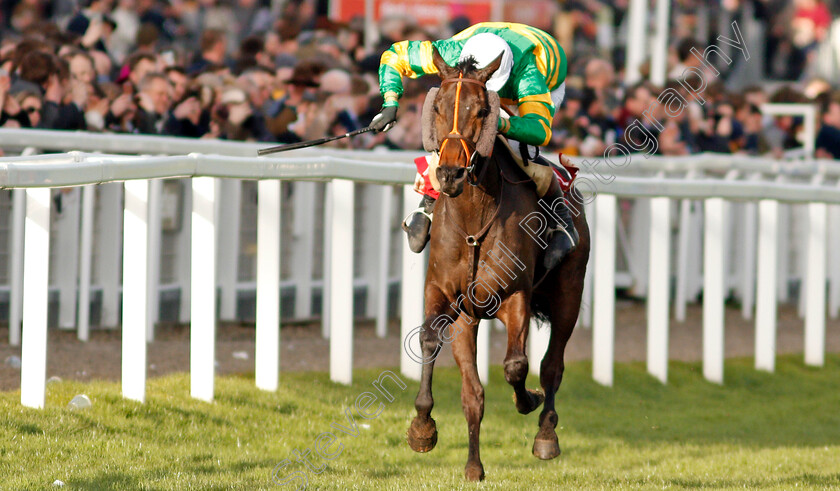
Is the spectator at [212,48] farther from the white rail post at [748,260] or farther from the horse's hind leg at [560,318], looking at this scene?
the horse's hind leg at [560,318]

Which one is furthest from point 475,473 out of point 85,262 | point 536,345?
point 85,262

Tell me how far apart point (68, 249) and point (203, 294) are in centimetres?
213

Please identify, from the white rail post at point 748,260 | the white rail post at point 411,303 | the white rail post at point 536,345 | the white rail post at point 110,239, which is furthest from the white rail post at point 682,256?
the white rail post at point 110,239

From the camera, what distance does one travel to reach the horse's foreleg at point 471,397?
17.7ft

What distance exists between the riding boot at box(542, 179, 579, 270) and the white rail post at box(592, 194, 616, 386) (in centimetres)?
259

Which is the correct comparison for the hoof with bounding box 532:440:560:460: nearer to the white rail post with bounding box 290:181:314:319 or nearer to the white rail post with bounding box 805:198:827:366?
the white rail post with bounding box 290:181:314:319

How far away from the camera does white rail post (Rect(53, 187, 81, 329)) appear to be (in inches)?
319

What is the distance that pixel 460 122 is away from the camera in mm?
4898

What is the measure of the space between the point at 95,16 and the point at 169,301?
10.0 feet

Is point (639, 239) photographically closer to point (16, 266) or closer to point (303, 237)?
point (303, 237)

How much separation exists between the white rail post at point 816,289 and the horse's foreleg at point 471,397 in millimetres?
5089

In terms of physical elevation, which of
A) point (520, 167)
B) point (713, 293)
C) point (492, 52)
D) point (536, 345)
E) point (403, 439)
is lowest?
point (403, 439)

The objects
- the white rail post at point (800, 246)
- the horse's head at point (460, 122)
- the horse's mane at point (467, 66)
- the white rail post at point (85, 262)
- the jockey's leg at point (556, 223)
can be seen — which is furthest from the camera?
the white rail post at point (800, 246)

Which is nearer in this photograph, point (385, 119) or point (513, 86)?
point (385, 119)
